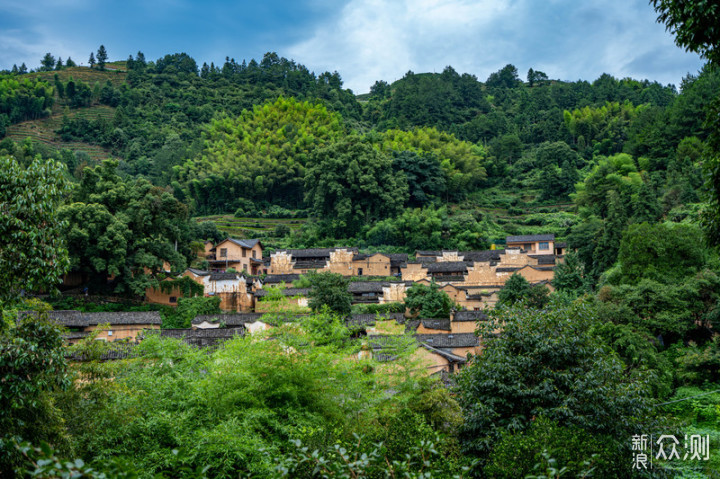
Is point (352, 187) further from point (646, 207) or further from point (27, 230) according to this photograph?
point (27, 230)

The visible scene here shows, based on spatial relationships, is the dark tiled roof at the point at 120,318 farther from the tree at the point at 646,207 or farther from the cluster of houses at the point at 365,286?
the tree at the point at 646,207

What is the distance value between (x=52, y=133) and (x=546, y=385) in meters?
84.7

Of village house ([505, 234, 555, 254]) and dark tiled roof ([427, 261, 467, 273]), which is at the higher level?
village house ([505, 234, 555, 254])

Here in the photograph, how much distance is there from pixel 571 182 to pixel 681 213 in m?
25.3

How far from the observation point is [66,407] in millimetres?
10500

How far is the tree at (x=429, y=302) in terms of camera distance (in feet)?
104

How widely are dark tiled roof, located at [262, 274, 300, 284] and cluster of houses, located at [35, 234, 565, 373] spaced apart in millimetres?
64

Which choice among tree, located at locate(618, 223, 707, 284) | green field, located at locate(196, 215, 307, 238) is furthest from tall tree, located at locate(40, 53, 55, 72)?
tree, located at locate(618, 223, 707, 284)

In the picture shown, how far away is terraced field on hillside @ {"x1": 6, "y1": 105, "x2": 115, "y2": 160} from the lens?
7746 cm

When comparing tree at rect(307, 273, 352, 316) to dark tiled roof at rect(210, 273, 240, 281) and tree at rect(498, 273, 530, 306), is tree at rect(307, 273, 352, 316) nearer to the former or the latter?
dark tiled roof at rect(210, 273, 240, 281)

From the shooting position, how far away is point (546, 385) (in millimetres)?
11234

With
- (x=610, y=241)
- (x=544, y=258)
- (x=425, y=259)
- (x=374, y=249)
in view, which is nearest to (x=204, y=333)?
(x=425, y=259)

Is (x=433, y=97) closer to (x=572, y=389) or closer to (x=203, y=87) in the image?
(x=203, y=87)

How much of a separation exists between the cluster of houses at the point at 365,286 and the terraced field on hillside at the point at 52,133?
43.5m
